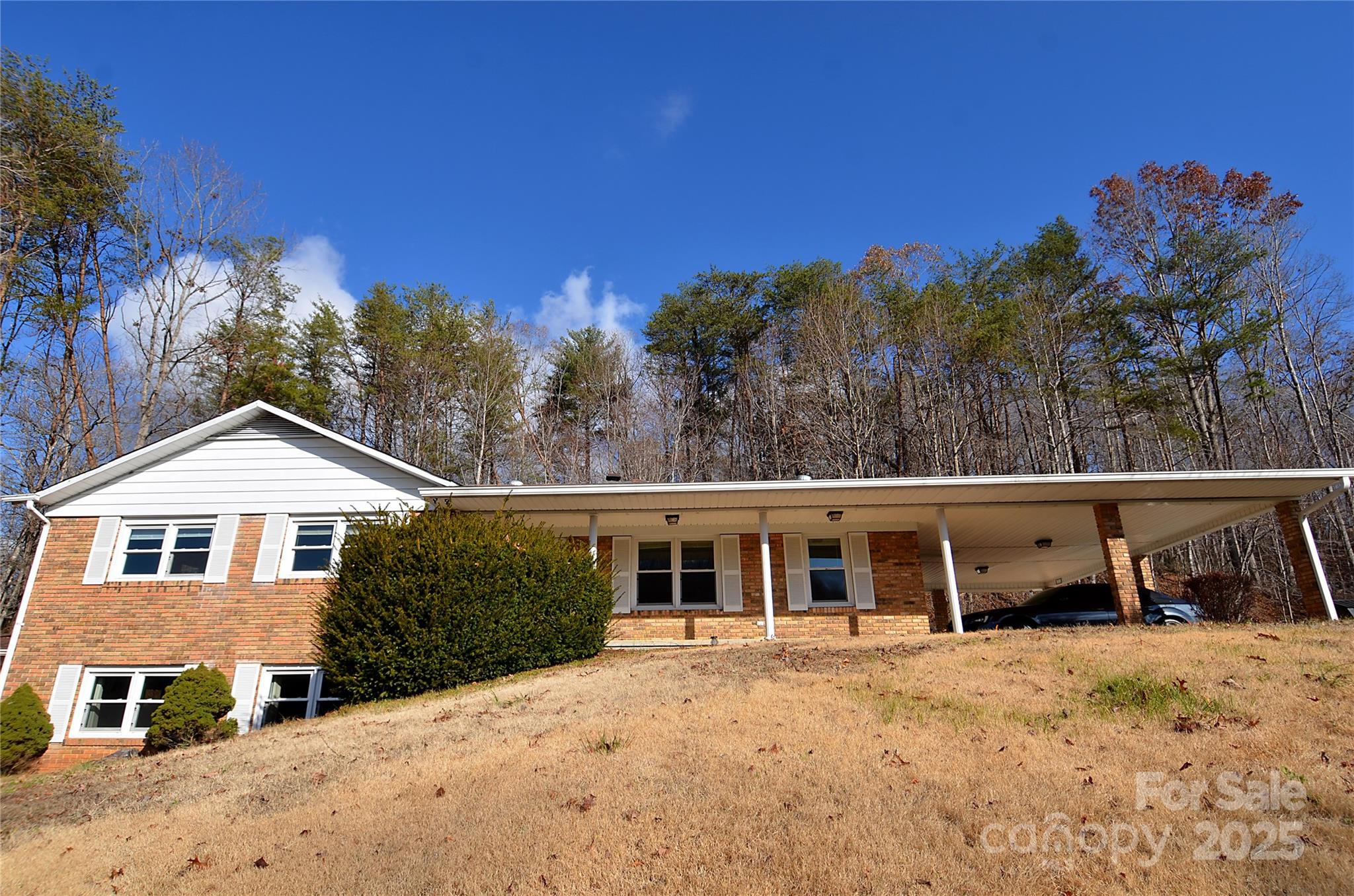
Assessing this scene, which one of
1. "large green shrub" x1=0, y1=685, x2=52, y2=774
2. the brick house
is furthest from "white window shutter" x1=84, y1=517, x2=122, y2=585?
"large green shrub" x1=0, y1=685, x2=52, y2=774

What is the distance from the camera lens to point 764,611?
14.6 meters

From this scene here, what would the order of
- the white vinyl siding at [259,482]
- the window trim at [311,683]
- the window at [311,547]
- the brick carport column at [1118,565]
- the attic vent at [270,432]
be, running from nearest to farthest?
the window trim at [311,683]
the brick carport column at [1118,565]
the window at [311,547]
the white vinyl siding at [259,482]
the attic vent at [270,432]

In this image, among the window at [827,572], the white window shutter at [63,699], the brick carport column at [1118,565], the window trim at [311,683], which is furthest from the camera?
the window at [827,572]

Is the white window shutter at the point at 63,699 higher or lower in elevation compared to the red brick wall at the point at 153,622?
lower

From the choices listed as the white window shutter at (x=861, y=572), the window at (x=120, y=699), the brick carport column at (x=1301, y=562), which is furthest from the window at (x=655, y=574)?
the brick carport column at (x=1301, y=562)

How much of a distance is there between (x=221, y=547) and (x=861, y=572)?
12.6m

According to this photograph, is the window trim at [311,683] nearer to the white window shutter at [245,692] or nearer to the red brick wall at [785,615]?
the white window shutter at [245,692]

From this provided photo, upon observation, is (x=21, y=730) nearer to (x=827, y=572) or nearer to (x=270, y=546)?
(x=270, y=546)

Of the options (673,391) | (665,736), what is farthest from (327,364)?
(665,736)

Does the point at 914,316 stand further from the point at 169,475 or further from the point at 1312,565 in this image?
the point at 169,475

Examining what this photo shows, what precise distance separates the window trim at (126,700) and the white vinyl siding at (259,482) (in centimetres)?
285

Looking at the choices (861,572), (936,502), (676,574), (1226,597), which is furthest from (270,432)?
(1226,597)

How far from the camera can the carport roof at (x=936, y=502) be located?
12500mm

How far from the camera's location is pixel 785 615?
14828 millimetres
